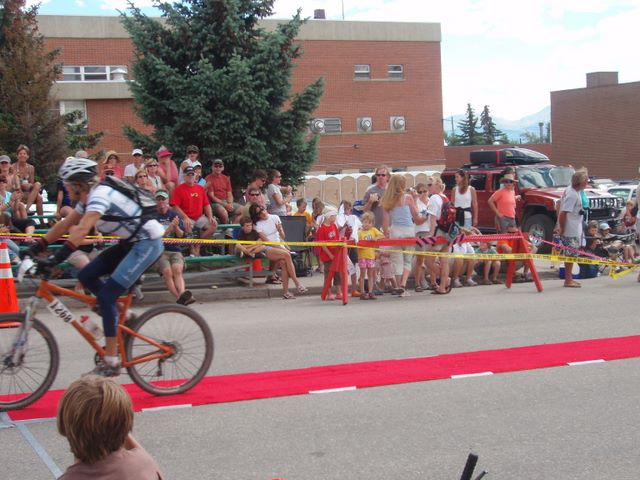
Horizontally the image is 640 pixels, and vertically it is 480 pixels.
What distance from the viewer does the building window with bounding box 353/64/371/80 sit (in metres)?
49.3

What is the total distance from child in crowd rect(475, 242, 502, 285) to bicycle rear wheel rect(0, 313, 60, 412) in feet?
33.1

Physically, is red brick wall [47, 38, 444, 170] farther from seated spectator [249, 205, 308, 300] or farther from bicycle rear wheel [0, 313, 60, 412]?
bicycle rear wheel [0, 313, 60, 412]

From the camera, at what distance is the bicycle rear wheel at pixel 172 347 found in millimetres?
6797

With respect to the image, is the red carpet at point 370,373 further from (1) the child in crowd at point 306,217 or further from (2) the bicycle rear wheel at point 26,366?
(1) the child in crowd at point 306,217

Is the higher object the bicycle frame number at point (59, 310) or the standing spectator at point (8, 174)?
the standing spectator at point (8, 174)

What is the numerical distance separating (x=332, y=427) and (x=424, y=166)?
152ft

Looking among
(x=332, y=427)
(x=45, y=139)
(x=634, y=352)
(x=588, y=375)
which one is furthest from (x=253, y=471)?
(x=45, y=139)

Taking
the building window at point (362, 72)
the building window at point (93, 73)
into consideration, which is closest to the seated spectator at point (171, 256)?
the building window at point (93, 73)

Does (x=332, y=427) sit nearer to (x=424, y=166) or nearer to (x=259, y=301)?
(x=259, y=301)

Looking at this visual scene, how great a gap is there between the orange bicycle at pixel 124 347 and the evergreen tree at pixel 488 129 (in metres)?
107

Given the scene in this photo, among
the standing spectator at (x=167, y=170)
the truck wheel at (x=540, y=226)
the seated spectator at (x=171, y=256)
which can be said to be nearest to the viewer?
the seated spectator at (x=171, y=256)

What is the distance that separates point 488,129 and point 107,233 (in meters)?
119

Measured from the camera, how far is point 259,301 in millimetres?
13234

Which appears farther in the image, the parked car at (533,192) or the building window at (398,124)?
the building window at (398,124)
